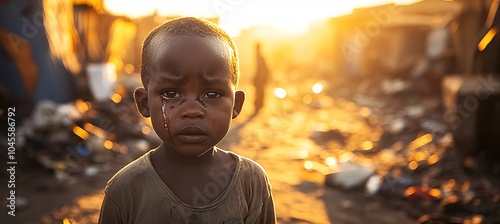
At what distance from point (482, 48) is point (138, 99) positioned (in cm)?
629

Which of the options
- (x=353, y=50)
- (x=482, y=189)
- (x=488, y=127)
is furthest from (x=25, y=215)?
(x=353, y=50)

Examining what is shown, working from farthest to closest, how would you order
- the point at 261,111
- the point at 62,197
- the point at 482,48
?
the point at 261,111
the point at 482,48
the point at 62,197

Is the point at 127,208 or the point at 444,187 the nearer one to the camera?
the point at 127,208

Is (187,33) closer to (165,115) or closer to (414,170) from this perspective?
(165,115)

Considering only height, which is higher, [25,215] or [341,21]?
[341,21]

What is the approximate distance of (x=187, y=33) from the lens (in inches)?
54.8

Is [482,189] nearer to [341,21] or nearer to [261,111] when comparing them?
[261,111]

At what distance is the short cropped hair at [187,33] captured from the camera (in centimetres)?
141

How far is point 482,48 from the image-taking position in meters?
6.20

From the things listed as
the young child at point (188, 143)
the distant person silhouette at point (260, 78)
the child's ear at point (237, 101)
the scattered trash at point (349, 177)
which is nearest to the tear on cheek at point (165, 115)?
the young child at point (188, 143)

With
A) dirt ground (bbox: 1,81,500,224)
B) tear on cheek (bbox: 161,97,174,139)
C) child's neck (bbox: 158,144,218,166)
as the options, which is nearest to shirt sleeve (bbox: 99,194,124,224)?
child's neck (bbox: 158,144,218,166)

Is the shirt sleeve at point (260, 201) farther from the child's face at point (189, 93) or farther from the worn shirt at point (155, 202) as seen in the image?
the child's face at point (189, 93)

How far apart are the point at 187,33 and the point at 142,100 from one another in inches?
12.8

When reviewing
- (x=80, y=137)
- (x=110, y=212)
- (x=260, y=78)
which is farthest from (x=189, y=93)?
(x=260, y=78)
